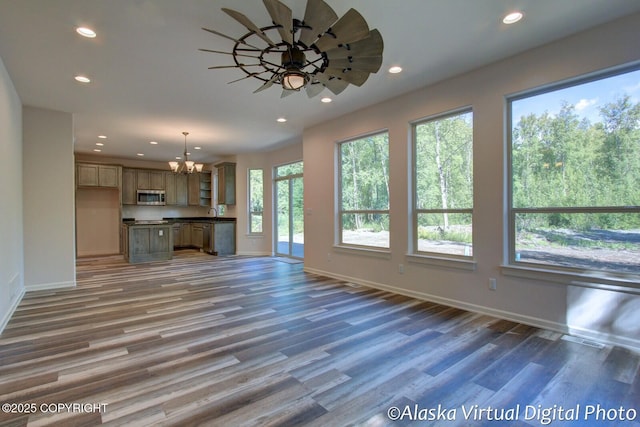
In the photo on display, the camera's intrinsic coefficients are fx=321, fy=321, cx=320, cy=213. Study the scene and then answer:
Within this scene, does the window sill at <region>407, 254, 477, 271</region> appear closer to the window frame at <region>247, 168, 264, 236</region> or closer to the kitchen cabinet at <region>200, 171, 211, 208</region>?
the window frame at <region>247, 168, 264, 236</region>

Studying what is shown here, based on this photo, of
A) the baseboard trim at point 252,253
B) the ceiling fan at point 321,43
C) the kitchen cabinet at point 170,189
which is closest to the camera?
the ceiling fan at point 321,43

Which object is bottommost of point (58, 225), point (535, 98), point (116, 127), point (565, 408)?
point (565, 408)

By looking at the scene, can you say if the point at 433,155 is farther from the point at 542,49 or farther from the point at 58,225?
the point at 58,225

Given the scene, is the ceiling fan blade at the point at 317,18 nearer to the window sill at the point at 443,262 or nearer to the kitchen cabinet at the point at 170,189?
the window sill at the point at 443,262

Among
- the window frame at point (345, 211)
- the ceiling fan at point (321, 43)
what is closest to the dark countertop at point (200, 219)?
the window frame at point (345, 211)

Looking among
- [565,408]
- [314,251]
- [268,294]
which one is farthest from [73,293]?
[565,408]

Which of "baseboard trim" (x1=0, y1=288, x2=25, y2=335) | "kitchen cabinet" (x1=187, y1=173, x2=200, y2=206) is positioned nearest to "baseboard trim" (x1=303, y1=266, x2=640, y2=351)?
"baseboard trim" (x1=0, y1=288, x2=25, y2=335)

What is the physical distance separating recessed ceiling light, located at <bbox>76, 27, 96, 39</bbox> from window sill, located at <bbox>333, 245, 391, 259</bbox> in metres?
4.24

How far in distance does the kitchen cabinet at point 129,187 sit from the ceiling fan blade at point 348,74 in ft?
28.4

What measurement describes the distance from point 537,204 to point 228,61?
368 cm

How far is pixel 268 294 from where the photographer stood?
15.2ft

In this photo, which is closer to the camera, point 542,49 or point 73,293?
point 542,49

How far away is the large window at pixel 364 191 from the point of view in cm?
502

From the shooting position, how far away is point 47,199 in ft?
16.4
